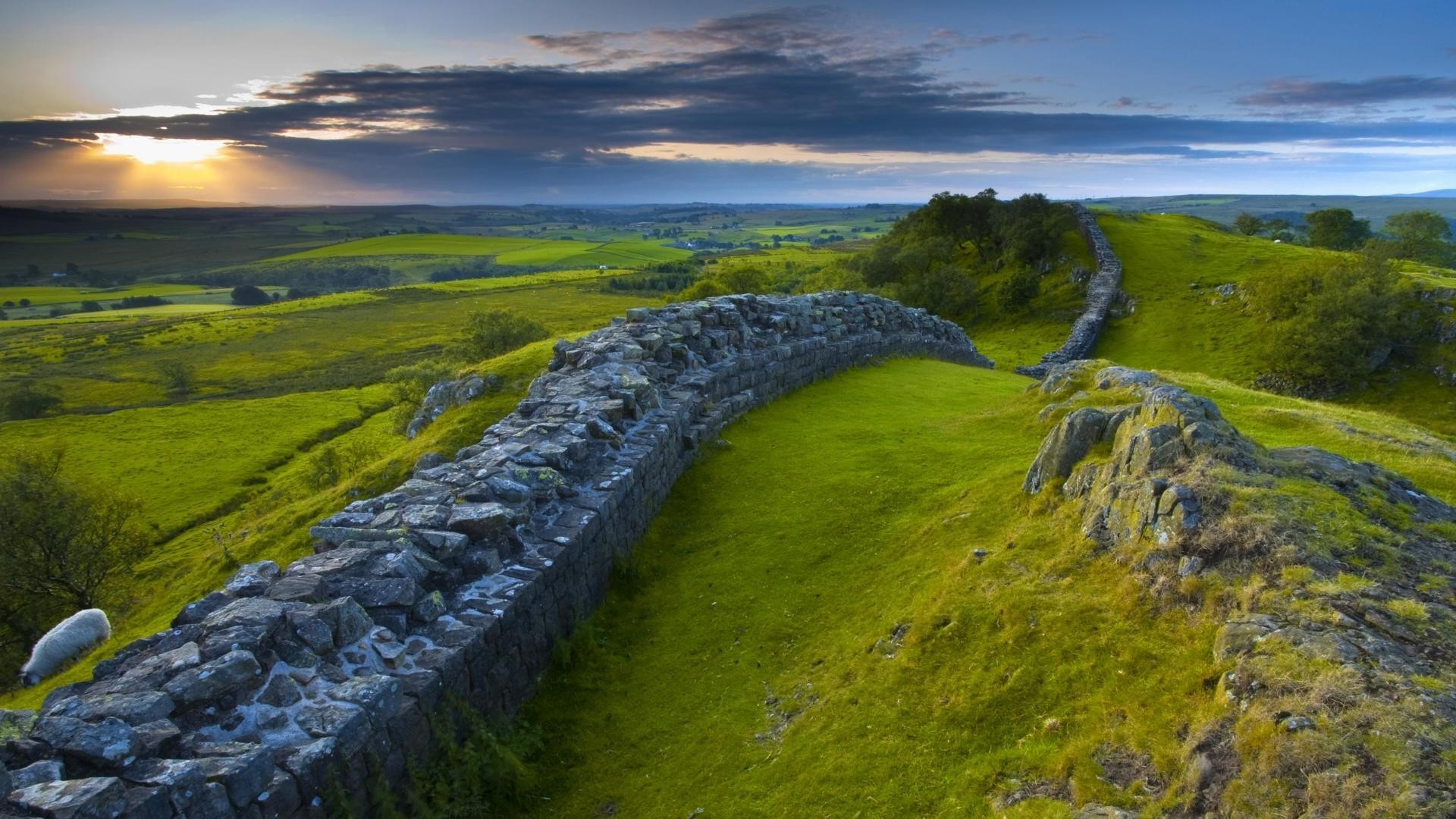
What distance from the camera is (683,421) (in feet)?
59.9

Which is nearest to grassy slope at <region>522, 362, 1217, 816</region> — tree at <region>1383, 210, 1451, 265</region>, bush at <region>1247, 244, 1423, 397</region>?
bush at <region>1247, 244, 1423, 397</region>

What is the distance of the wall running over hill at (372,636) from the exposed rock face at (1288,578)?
7.51 m

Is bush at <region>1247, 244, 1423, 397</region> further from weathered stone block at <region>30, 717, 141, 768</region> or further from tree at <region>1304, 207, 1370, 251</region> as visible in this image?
tree at <region>1304, 207, 1370, 251</region>

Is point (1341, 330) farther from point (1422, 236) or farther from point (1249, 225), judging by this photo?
point (1249, 225)

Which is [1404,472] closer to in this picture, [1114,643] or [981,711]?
[1114,643]

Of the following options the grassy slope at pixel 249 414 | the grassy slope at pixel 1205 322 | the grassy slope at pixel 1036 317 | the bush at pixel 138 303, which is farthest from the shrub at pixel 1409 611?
the bush at pixel 138 303

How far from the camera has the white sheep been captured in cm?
1803

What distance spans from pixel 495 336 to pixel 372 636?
4568 centimetres

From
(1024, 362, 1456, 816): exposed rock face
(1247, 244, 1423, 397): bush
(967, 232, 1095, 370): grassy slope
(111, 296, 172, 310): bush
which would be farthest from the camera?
(111, 296, 172, 310): bush

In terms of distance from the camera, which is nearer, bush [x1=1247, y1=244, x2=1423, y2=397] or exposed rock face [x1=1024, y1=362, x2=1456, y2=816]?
exposed rock face [x1=1024, y1=362, x2=1456, y2=816]

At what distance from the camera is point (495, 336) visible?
51.9m

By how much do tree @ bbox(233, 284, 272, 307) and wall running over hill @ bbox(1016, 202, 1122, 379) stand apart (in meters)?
182

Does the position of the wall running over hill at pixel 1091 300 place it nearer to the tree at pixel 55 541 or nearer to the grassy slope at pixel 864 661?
the grassy slope at pixel 864 661

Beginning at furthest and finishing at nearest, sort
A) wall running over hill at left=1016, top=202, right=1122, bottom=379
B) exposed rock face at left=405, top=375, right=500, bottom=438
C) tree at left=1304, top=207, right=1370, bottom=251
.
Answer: tree at left=1304, top=207, right=1370, bottom=251
wall running over hill at left=1016, top=202, right=1122, bottom=379
exposed rock face at left=405, top=375, right=500, bottom=438
